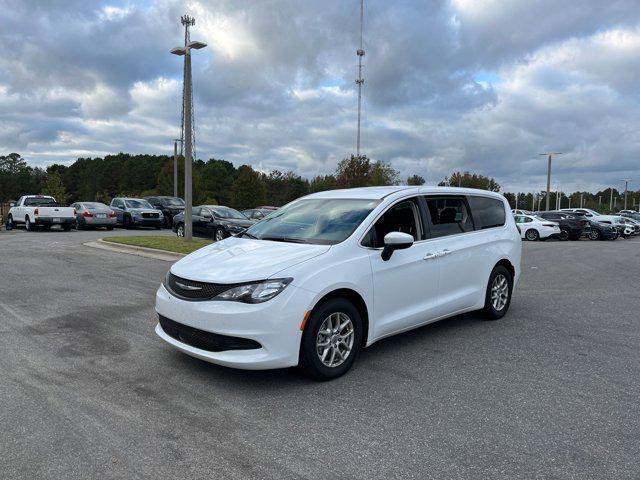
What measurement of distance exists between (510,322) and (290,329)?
3.85m

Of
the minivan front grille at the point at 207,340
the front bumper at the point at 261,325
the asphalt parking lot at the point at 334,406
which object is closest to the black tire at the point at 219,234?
the asphalt parking lot at the point at 334,406

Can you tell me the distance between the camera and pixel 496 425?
3645 millimetres

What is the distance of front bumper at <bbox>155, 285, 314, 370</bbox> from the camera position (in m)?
4.02

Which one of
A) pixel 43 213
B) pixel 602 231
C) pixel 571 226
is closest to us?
pixel 43 213

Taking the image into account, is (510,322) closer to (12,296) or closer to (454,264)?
(454,264)

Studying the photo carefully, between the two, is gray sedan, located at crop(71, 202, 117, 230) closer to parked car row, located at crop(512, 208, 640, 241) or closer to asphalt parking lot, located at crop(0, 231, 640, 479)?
asphalt parking lot, located at crop(0, 231, 640, 479)

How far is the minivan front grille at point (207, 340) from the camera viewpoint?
4.09 meters

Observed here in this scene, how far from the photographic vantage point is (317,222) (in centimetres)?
527

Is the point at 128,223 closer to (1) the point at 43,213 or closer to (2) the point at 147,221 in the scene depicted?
(2) the point at 147,221

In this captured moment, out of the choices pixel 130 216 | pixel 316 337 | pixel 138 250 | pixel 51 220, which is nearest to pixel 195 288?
pixel 316 337

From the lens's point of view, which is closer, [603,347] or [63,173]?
[603,347]

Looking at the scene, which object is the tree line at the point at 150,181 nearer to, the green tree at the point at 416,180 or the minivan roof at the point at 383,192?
the green tree at the point at 416,180

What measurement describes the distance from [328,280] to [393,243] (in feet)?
2.62

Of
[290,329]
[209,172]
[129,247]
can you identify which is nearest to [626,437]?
[290,329]
